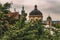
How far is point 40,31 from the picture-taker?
102 feet

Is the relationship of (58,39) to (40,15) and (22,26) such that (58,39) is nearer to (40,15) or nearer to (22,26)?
(22,26)

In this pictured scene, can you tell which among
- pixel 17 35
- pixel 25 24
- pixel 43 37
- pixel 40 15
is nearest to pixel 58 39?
pixel 43 37

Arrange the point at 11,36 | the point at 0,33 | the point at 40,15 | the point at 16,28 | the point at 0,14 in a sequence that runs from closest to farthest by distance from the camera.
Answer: the point at 11,36, the point at 16,28, the point at 0,33, the point at 0,14, the point at 40,15

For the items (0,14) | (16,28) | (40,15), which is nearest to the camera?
(16,28)

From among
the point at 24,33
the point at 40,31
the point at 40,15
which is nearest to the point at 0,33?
the point at 24,33

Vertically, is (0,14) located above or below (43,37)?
above

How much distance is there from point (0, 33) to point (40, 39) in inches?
126

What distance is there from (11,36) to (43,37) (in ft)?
17.6

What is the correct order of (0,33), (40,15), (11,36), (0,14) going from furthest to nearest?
(40,15)
(0,14)
(0,33)
(11,36)

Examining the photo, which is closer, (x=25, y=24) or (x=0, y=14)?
(x=25, y=24)

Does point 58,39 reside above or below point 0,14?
below

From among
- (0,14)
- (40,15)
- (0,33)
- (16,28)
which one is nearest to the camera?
(16,28)

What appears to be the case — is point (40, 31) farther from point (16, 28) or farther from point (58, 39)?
point (16, 28)

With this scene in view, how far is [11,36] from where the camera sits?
22.9 meters
